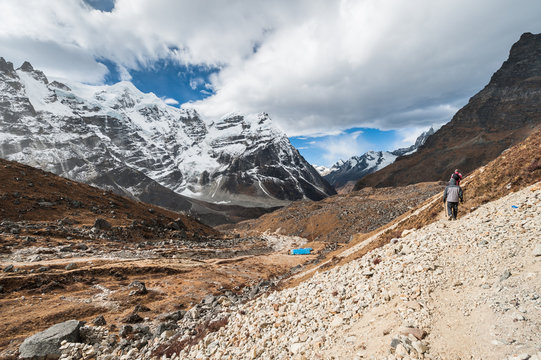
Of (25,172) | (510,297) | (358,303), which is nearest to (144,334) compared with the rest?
(358,303)

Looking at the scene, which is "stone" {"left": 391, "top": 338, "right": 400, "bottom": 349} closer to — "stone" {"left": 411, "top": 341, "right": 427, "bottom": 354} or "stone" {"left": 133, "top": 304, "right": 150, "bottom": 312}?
"stone" {"left": 411, "top": 341, "right": 427, "bottom": 354}

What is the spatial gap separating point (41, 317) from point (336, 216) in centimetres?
6882

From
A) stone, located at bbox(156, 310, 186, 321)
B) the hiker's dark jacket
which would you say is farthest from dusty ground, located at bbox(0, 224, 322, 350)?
the hiker's dark jacket

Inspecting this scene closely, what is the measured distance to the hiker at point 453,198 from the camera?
15.8m

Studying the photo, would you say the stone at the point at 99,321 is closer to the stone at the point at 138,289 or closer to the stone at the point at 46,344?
the stone at the point at 46,344

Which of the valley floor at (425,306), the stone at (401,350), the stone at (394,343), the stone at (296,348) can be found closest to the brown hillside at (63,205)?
the valley floor at (425,306)

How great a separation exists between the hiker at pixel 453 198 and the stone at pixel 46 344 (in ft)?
76.3

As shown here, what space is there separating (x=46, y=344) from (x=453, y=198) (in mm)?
24215

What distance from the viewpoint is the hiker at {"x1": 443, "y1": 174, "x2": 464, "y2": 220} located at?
15.8 meters

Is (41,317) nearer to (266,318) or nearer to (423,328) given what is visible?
(266,318)

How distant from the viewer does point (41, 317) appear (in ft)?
55.7

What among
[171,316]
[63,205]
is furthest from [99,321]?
[63,205]

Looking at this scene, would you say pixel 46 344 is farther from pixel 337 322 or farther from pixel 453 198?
pixel 453 198

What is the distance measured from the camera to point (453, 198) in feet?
52.2
